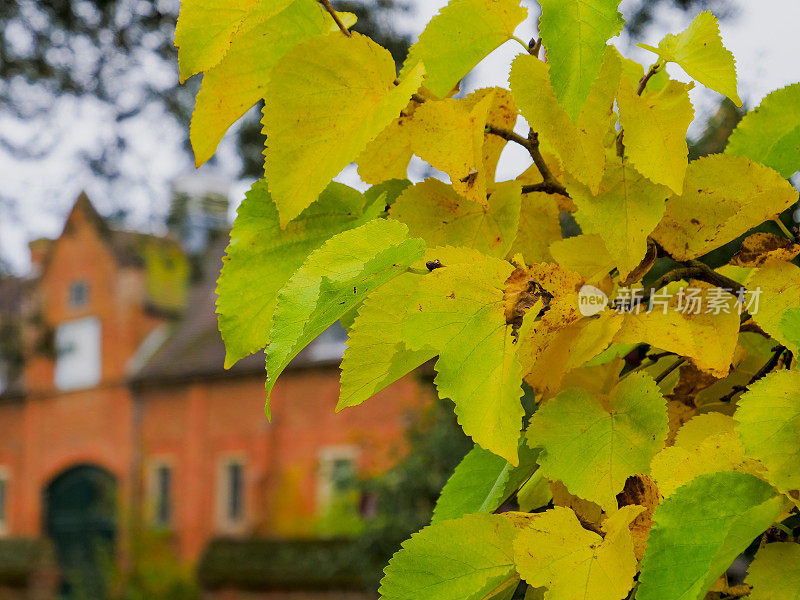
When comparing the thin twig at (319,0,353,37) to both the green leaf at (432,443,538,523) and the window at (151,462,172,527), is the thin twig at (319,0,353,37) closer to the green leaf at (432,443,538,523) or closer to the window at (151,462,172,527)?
the green leaf at (432,443,538,523)

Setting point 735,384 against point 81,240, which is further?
point 81,240

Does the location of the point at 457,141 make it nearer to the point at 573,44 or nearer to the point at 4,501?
the point at 573,44

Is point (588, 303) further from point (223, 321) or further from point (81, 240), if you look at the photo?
point (81, 240)

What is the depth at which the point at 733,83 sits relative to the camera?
0.39 metres

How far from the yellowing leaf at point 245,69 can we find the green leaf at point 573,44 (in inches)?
4.6

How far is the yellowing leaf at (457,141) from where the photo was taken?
1.26 feet

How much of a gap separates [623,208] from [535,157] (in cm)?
5

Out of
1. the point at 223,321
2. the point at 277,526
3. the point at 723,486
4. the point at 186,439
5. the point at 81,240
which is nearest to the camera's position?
the point at 723,486

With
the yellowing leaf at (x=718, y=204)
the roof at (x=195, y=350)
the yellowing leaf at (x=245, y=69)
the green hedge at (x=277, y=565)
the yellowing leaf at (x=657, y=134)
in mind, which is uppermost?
the roof at (x=195, y=350)

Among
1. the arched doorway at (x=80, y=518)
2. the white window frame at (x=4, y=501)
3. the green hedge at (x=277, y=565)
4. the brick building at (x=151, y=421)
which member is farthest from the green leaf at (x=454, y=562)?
the white window frame at (x=4, y=501)

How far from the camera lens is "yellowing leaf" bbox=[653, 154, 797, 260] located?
0.39 m

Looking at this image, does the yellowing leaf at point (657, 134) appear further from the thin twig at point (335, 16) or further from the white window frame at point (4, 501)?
the white window frame at point (4, 501)

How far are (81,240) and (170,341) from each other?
7.37 ft

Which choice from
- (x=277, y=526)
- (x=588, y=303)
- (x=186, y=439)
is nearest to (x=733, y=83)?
(x=588, y=303)
